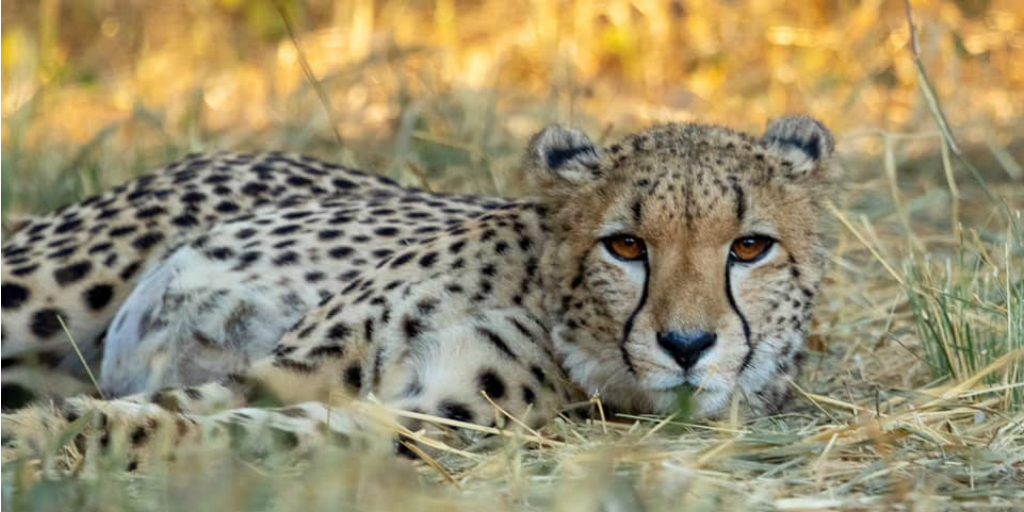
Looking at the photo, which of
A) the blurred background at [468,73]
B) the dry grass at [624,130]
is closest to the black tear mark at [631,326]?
the dry grass at [624,130]

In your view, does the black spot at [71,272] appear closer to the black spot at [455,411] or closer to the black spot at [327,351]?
the black spot at [327,351]

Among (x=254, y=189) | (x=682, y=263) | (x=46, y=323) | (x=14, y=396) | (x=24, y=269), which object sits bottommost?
(x=14, y=396)

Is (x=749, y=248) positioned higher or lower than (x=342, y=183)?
higher

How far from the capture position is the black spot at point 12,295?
4145mm

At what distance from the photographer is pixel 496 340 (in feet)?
10.7

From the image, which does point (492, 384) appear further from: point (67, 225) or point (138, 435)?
point (67, 225)

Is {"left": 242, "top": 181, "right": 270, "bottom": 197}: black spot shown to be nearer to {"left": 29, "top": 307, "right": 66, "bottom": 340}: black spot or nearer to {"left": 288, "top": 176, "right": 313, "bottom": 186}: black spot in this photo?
{"left": 288, "top": 176, "right": 313, "bottom": 186}: black spot

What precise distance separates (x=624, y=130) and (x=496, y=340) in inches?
141

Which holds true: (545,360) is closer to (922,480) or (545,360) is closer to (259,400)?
(259,400)

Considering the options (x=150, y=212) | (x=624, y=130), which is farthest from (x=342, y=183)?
(x=624, y=130)

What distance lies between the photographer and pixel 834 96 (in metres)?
7.39

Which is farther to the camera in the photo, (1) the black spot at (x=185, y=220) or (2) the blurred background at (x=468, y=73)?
(2) the blurred background at (x=468, y=73)

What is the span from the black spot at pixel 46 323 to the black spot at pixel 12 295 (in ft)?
0.18

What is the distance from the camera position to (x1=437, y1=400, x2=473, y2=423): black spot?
3.13 metres
